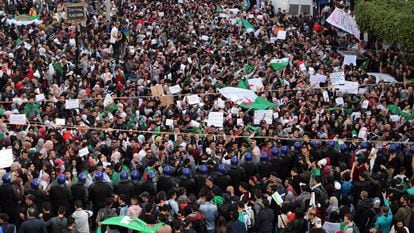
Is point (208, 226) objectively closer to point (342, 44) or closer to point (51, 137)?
point (51, 137)

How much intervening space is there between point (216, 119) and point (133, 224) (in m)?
6.76

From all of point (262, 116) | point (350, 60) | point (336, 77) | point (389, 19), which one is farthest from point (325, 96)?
point (389, 19)

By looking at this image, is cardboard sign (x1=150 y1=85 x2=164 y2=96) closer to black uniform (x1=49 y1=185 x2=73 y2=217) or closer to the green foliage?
black uniform (x1=49 y1=185 x2=73 y2=217)

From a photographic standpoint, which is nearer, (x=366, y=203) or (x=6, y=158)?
(x=366, y=203)

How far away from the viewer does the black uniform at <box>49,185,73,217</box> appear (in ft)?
48.1

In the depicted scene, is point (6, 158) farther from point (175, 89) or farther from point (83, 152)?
point (175, 89)

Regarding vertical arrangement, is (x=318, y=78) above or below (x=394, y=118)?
above

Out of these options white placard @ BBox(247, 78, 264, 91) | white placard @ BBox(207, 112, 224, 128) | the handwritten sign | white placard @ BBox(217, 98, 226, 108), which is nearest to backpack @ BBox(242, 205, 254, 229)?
white placard @ BBox(207, 112, 224, 128)

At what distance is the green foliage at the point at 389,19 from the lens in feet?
81.0

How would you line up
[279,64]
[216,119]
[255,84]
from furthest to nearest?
[279,64]
[255,84]
[216,119]

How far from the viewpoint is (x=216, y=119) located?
19281 millimetres

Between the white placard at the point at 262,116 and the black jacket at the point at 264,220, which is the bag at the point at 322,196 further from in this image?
the white placard at the point at 262,116

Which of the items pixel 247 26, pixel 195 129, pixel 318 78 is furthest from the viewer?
pixel 247 26

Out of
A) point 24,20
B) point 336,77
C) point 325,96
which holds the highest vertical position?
point 24,20
